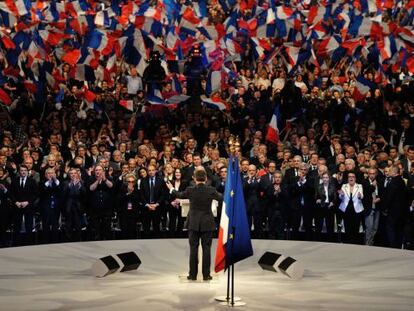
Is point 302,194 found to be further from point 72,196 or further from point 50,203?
point 50,203

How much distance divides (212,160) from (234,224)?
324 inches

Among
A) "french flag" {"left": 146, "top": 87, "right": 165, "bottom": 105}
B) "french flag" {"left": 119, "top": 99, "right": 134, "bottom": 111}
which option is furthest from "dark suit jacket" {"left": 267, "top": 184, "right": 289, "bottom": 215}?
"french flag" {"left": 119, "top": 99, "right": 134, "bottom": 111}

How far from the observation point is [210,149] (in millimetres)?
20938

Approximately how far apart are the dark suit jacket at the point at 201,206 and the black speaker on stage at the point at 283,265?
1480mm

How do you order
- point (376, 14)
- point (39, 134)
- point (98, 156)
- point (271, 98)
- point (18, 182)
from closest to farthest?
point (18, 182)
point (98, 156)
point (39, 134)
point (271, 98)
point (376, 14)

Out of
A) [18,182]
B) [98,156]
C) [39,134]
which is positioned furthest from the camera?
[39,134]

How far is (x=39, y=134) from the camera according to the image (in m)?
22.0

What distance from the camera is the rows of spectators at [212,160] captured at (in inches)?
747

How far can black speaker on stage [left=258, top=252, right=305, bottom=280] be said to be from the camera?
554 inches

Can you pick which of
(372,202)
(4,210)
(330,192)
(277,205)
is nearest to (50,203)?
(4,210)

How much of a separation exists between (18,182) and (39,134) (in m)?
3.44

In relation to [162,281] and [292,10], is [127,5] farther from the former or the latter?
[162,281]

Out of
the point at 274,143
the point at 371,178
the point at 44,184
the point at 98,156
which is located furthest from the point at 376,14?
the point at 44,184

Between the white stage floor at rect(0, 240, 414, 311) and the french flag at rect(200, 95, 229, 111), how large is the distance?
20.2 ft
